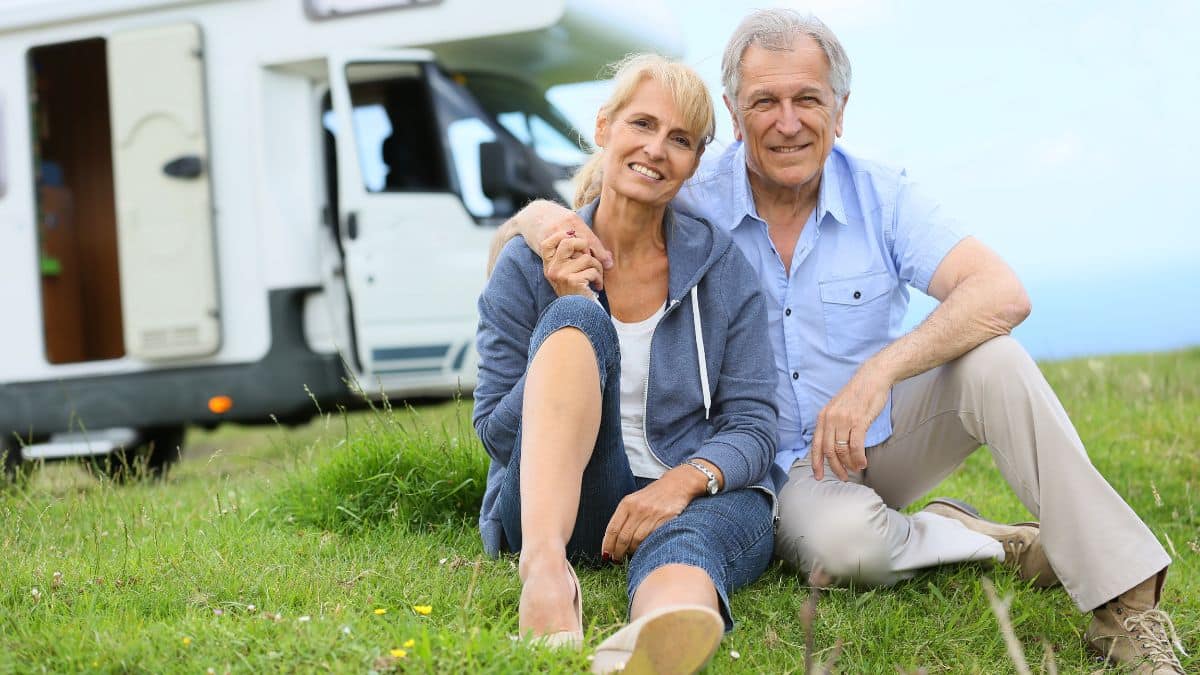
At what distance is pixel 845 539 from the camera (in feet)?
8.91

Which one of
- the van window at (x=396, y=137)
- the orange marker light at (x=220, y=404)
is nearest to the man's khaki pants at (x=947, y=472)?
the van window at (x=396, y=137)

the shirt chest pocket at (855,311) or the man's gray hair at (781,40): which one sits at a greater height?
the man's gray hair at (781,40)

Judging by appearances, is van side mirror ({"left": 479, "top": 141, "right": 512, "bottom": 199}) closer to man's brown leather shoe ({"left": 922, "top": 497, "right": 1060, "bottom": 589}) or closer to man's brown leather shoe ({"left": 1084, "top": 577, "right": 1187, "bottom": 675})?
man's brown leather shoe ({"left": 922, "top": 497, "right": 1060, "bottom": 589})

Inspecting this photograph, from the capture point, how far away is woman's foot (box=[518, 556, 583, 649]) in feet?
7.13

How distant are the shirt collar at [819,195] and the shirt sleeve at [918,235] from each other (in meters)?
0.14

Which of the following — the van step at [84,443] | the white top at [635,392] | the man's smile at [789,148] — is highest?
the man's smile at [789,148]

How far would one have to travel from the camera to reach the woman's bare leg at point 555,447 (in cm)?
225

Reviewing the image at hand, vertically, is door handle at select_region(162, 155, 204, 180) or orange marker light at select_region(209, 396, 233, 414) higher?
door handle at select_region(162, 155, 204, 180)

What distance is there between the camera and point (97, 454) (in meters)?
6.14

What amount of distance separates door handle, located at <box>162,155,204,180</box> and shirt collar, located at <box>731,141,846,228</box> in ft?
11.7

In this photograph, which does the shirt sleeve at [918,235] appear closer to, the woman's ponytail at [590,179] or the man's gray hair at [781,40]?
the man's gray hair at [781,40]

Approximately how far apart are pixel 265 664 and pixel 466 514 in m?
1.36

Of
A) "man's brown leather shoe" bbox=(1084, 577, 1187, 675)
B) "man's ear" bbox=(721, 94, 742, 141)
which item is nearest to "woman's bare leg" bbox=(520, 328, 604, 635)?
"man's ear" bbox=(721, 94, 742, 141)

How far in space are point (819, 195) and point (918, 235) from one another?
27 centimetres
